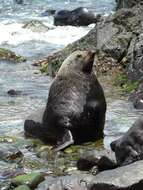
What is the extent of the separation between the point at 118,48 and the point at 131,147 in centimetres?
776

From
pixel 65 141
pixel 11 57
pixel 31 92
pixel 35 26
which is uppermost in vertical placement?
pixel 65 141

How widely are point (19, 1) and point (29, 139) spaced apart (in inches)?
888

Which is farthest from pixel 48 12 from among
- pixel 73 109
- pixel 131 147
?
pixel 131 147

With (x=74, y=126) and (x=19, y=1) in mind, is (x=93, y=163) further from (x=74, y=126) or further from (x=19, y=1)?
(x=19, y=1)

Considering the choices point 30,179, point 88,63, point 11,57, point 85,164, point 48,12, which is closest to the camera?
point 30,179

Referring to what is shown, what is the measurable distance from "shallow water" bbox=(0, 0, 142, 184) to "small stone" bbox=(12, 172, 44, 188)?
57 cm

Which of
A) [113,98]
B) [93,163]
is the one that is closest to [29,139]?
[93,163]

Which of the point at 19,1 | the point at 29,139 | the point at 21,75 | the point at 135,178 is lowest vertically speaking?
the point at 19,1

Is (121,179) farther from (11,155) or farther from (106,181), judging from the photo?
(11,155)

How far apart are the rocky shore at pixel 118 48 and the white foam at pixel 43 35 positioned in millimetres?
Answer: 4101

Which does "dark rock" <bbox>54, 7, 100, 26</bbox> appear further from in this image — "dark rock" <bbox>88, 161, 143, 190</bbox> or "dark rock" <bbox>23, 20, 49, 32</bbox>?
"dark rock" <bbox>88, 161, 143, 190</bbox>

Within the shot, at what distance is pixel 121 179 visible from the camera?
664 centimetres

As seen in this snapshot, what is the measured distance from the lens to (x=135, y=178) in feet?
21.6

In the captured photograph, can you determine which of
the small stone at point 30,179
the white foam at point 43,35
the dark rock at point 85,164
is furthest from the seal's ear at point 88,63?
the white foam at point 43,35
